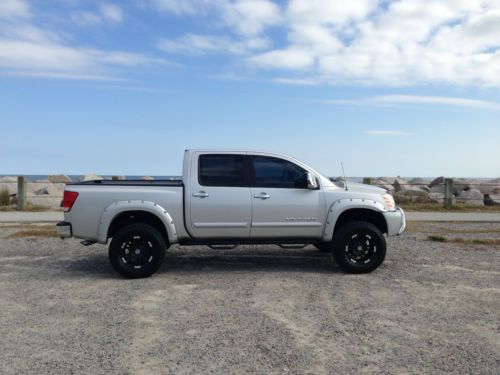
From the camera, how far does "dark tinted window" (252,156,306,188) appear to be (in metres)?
8.09

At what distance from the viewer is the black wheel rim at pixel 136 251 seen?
765 centimetres

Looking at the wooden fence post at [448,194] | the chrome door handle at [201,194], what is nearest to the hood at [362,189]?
the chrome door handle at [201,194]

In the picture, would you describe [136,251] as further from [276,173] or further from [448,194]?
[448,194]

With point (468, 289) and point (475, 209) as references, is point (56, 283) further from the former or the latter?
point (475, 209)

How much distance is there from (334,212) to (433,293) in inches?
74.9

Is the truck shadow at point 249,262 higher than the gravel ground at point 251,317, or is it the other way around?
the truck shadow at point 249,262

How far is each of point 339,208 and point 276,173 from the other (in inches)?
43.3

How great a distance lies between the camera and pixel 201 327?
5336 millimetres

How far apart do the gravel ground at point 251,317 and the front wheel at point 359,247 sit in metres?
0.21

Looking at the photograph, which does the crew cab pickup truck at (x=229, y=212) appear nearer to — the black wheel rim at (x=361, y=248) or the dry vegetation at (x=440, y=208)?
the black wheel rim at (x=361, y=248)

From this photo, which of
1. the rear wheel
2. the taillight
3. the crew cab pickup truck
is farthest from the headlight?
the taillight

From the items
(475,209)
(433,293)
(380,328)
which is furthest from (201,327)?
(475,209)

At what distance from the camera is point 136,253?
25.3ft

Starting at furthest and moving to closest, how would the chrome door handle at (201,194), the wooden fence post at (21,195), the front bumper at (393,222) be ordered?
the wooden fence post at (21,195)
the front bumper at (393,222)
the chrome door handle at (201,194)
